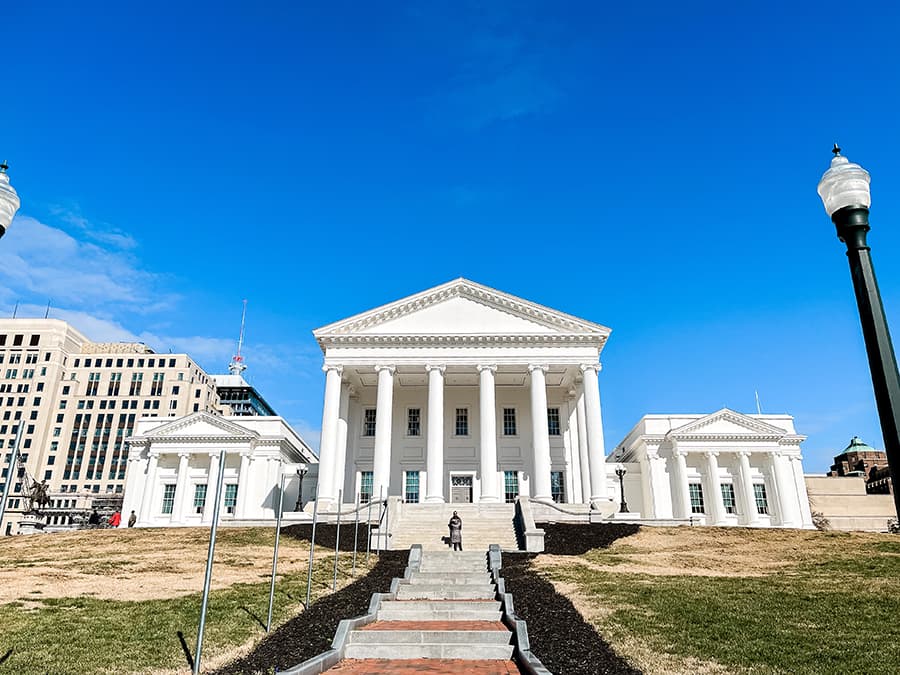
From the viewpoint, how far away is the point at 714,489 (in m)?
47.9

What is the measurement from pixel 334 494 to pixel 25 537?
17.0m

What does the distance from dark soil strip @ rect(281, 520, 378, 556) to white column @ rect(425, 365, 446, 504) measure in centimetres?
744

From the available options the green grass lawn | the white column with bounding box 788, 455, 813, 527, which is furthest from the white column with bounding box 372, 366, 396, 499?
the white column with bounding box 788, 455, 813, 527

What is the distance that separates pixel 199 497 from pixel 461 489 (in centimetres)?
2094

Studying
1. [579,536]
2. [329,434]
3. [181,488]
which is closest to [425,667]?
[579,536]

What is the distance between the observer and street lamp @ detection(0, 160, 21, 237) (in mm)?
6887

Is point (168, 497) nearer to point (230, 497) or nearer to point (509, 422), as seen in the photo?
point (230, 497)

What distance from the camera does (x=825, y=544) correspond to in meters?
26.4

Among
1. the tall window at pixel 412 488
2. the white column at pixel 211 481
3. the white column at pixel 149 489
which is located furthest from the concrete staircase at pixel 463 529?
the white column at pixel 149 489

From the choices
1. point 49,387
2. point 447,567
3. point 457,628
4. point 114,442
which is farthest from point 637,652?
point 49,387

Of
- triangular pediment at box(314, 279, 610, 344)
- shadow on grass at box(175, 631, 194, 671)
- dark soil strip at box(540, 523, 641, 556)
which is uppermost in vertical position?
triangular pediment at box(314, 279, 610, 344)

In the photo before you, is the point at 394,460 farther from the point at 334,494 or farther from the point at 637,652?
the point at 637,652

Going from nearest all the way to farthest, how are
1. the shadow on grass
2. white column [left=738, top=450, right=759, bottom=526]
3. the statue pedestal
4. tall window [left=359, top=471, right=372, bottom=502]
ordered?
the shadow on grass → the statue pedestal → tall window [left=359, top=471, right=372, bottom=502] → white column [left=738, top=450, right=759, bottom=526]

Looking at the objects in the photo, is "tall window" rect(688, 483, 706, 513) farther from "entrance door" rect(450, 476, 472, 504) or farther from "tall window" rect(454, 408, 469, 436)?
"tall window" rect(454, 408, 469, 436)
